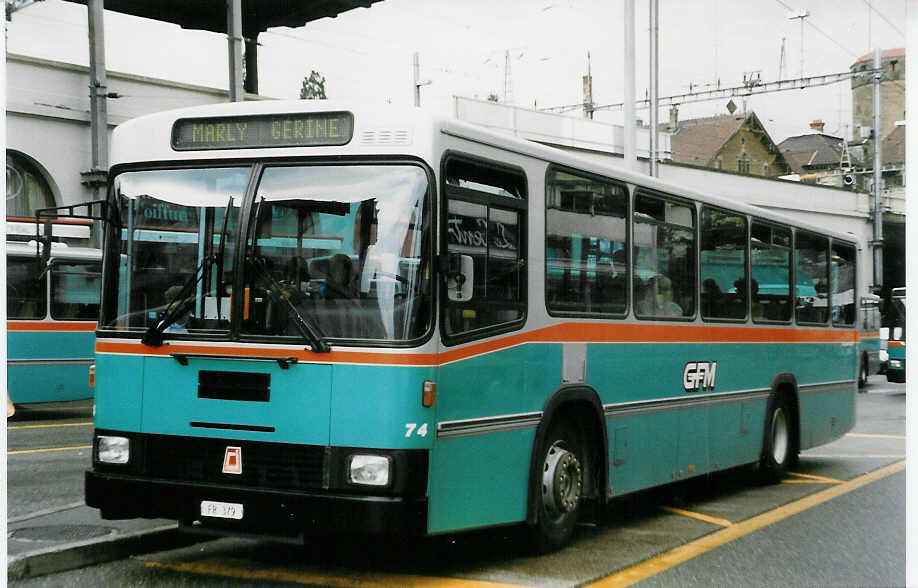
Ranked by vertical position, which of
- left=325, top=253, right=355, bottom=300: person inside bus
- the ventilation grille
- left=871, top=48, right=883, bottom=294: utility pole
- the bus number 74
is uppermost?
left=871, top=48, right=883, bottom=294: utility pole

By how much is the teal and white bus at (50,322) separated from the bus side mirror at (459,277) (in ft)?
42.3

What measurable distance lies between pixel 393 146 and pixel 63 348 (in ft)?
44.4

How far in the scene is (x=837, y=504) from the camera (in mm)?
10438

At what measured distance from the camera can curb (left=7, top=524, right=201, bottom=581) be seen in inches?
264

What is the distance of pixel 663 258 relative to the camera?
9633mm

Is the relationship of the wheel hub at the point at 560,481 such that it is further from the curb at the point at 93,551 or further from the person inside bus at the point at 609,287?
the curb at the point at 93,551

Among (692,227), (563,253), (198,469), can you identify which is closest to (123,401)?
(198,469)

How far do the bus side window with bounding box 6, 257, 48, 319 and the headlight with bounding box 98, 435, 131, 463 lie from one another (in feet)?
40.3

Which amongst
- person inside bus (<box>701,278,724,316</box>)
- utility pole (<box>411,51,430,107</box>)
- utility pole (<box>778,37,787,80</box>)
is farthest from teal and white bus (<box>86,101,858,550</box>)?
utility pole (<box>411,51,430,107</box>)

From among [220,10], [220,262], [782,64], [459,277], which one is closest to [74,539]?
[220,262]

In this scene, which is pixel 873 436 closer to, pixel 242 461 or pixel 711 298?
pixel 711 298

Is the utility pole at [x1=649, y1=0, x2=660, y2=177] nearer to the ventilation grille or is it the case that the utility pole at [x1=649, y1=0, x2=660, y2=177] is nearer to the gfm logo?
the gfm logo

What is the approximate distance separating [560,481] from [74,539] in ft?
10.5

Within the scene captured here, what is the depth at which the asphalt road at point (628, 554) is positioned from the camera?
275 inches
